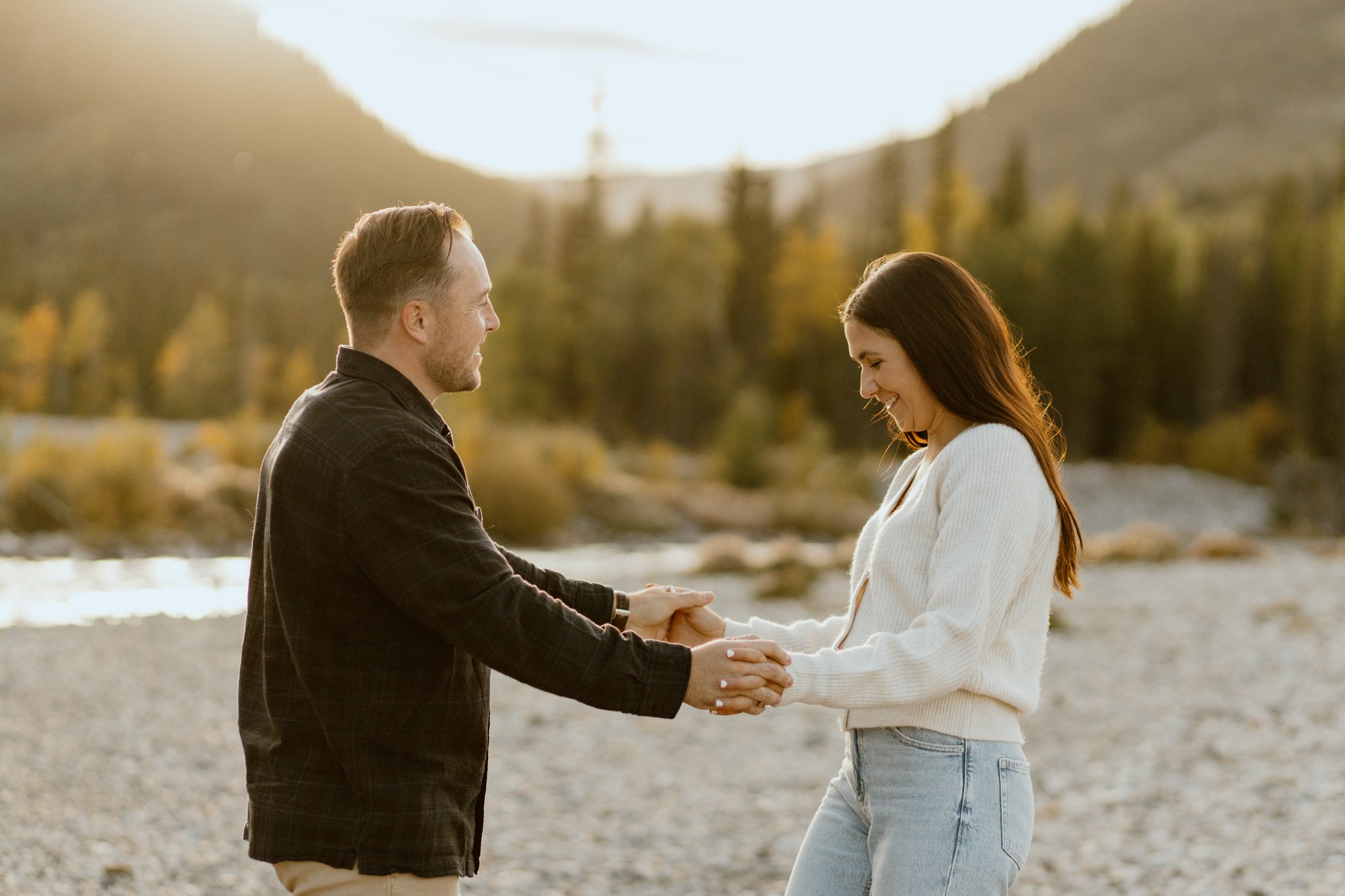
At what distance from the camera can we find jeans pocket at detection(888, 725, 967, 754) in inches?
95.1

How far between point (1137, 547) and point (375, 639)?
20.4m

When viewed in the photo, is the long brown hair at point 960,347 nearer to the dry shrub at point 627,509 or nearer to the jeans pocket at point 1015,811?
the jeans pocket at point 1015,811

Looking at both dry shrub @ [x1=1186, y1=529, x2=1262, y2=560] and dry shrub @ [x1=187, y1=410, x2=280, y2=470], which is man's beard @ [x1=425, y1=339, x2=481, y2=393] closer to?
dry shrub @ [x1=1186, y1=529, x2=1262, y2=560]

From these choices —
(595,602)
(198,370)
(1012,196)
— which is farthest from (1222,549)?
(198,370)

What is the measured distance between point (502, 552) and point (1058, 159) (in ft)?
620

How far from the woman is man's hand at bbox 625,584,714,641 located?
64 centimetres

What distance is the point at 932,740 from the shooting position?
2.43 metres

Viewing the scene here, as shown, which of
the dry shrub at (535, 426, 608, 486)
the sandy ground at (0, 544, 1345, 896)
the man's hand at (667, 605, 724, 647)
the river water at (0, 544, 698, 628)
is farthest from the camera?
the dry shrub at (535, 426, 608, 486)

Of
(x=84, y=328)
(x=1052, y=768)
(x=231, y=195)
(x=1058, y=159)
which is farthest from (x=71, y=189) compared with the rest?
(x=1058, y=159)

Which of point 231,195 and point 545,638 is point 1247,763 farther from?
point 231,195

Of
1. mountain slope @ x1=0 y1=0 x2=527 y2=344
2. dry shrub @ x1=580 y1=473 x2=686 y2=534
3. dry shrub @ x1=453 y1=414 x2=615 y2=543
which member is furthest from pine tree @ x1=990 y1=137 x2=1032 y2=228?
mountain slope @ x1=0 y1=0 x2=527 y2=344

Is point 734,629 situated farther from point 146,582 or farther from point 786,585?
point 146,582

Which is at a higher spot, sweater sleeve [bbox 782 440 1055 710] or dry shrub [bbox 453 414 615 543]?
sweater sleeve [bbox 782 440 1055 710]

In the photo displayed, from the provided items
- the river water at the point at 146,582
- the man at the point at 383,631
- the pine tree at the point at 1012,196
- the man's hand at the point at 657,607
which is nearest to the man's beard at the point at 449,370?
the man at the point at 383,631
